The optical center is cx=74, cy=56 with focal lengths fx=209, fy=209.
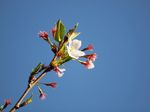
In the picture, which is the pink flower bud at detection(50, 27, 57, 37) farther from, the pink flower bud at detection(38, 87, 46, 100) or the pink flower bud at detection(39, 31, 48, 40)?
the pink flower bud at detection(38, 87, 46, 100)

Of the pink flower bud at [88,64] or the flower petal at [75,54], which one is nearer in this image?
the flower petal at [75,54]

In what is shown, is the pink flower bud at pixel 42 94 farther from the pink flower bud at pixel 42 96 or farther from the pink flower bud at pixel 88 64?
the pink flower bud at pixel 88 64

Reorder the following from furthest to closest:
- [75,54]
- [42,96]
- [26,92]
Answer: [42,96] < [75,54] < [26,92]

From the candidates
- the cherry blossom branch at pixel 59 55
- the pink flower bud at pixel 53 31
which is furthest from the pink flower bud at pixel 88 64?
the pink flower bud at pixel 53 31

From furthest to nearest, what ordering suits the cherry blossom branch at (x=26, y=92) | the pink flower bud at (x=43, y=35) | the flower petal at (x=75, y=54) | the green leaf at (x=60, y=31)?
1. the pink flower bud at (x=43, y=35)
2. the green leaf at (x=60, y=31)
3. the flower petal at (x=75, y=54)
4. the cherry blossom branch at (x=26, y=92)

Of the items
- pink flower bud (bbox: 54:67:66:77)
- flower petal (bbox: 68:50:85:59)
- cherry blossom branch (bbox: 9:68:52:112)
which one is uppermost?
flower petal (bbox: 68:50:85:59)

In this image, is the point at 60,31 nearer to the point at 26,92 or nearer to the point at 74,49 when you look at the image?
the point at 74,49

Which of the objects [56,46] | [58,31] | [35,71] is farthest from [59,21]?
[35,71]

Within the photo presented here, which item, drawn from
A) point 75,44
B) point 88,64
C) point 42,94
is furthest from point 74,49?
point 42,94

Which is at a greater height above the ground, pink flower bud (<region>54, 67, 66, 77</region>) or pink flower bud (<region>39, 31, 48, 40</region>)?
pink flower bud (<region>39, 31, 48, 40</region>)

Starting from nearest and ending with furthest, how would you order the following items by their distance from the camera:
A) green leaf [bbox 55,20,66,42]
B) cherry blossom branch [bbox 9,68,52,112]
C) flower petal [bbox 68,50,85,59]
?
cherry blossom branch [bbox 9,68,52,112] < flower petal [bbox 68,50,85,59] < green leaf [bbox 55,20,66,42]

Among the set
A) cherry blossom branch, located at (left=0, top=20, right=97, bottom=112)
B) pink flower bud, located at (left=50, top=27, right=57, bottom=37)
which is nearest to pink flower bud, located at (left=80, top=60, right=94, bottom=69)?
cherry blossom branch, located at (left=0, top=20, right=97, bottom=112)
